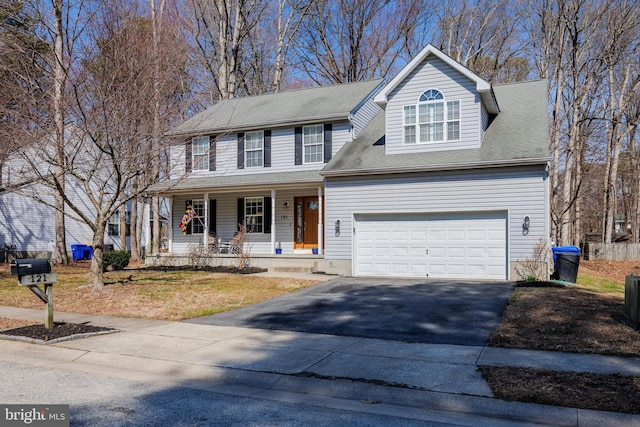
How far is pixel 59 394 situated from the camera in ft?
18.9

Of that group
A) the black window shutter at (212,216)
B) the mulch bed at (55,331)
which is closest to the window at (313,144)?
the black window shutter at (212,216)

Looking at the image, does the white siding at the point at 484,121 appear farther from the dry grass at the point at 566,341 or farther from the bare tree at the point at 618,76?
the bare tree at the point at 618,76

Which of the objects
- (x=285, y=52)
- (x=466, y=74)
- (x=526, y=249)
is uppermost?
(x=285, y=52)

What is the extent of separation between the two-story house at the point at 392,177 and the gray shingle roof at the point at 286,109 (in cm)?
10

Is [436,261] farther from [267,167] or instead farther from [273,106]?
[273,106]

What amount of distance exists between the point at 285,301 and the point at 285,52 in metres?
26.1

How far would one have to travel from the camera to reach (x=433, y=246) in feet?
55.9

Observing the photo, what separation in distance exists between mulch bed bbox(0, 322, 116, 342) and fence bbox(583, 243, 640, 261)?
27629 mm

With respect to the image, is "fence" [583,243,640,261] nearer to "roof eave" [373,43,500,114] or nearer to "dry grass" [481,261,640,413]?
"roof eave" [373,43,500,114]

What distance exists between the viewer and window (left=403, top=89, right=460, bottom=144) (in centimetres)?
1750

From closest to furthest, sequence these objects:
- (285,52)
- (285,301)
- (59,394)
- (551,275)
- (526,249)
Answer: (59,394)
(285,301)
(526,249)
(551,275)
(285,52)

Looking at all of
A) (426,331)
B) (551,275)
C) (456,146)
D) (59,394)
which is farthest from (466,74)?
(59,394)

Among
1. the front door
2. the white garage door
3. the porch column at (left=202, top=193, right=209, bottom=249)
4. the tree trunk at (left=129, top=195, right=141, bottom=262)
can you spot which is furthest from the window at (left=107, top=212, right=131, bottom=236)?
the white garage door

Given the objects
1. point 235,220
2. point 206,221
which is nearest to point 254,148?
point 235,220
